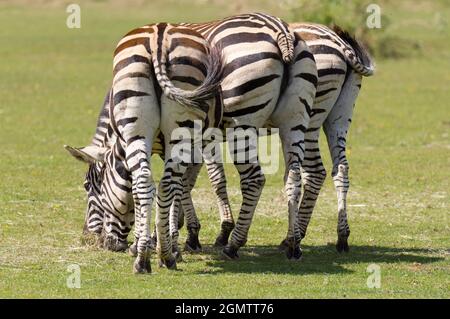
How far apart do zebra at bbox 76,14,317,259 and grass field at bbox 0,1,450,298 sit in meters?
0.72

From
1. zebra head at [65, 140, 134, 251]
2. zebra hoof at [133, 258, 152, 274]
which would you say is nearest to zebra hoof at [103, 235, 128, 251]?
zebra head at [65, 140, 134, 251]

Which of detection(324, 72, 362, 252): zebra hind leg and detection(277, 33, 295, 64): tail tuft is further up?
detection(277, 33, 295, 64): tail tuft

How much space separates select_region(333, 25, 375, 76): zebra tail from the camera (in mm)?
11242

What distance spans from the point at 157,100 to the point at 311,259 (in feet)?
8.34

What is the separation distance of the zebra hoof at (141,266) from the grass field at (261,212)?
0.10 metres

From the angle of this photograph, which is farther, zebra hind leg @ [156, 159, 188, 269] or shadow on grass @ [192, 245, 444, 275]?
shadow on grass @ [192, 245, 444, 275]

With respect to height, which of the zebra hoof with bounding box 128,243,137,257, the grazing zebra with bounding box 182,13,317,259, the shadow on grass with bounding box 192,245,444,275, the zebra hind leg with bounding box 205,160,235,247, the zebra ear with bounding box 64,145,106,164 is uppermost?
the grazing zebra with bounding box 182,13,317,259

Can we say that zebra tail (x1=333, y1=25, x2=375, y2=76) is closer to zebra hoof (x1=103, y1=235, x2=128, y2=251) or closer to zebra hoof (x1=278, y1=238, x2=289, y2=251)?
zebra hoof (x1=278, y1=238, x2=289, y2=251)

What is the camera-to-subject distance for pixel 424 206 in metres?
13.9

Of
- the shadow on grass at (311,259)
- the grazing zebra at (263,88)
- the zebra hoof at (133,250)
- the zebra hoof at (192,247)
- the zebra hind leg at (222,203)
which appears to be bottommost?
the shadow on grass at (311,259)

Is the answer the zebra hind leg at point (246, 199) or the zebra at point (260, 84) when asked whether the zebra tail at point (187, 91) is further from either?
the zebra hind leg at point (246, 199)

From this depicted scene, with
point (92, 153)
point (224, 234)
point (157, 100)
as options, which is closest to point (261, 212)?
point (224, 234)

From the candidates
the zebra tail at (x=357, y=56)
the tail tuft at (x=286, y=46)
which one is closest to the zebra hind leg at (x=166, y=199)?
the tail tuft at (x=286, y=46)

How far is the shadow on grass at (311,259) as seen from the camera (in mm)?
10156
